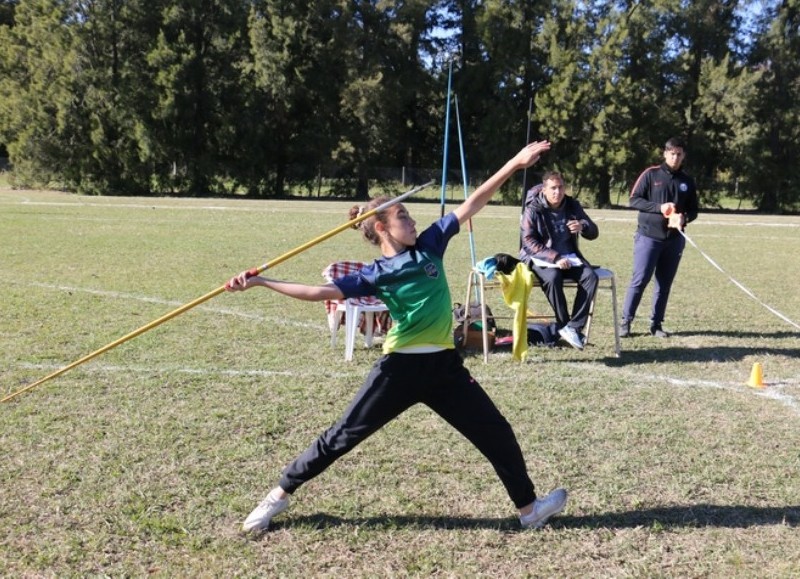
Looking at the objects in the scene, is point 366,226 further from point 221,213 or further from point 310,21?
point 310,21

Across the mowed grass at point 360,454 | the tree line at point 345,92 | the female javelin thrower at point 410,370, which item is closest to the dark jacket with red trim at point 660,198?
the mowed grass at point 360,454

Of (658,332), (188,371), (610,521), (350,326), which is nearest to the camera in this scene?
(610,521)

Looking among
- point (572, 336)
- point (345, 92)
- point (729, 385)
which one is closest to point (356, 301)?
point (572, 336)

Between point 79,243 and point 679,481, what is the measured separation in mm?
13004

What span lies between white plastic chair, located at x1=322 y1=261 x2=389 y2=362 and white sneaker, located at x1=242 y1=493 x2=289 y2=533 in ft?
9.36

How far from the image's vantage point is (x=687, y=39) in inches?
1563

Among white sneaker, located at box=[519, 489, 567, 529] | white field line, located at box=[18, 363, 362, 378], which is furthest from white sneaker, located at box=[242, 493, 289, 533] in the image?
white field line, located at box=[18, 363, 362, 378]

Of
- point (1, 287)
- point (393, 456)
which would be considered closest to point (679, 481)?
point (393, 456)

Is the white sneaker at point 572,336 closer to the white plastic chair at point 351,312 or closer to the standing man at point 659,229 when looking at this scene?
the standing man at point 659,229

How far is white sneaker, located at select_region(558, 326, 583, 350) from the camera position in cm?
655

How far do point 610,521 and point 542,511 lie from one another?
377mm

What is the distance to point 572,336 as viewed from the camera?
21.6 ft

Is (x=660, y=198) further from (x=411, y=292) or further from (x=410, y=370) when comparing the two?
(x=410, y=370)

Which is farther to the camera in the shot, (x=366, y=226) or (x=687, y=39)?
(x=687, y=39)
